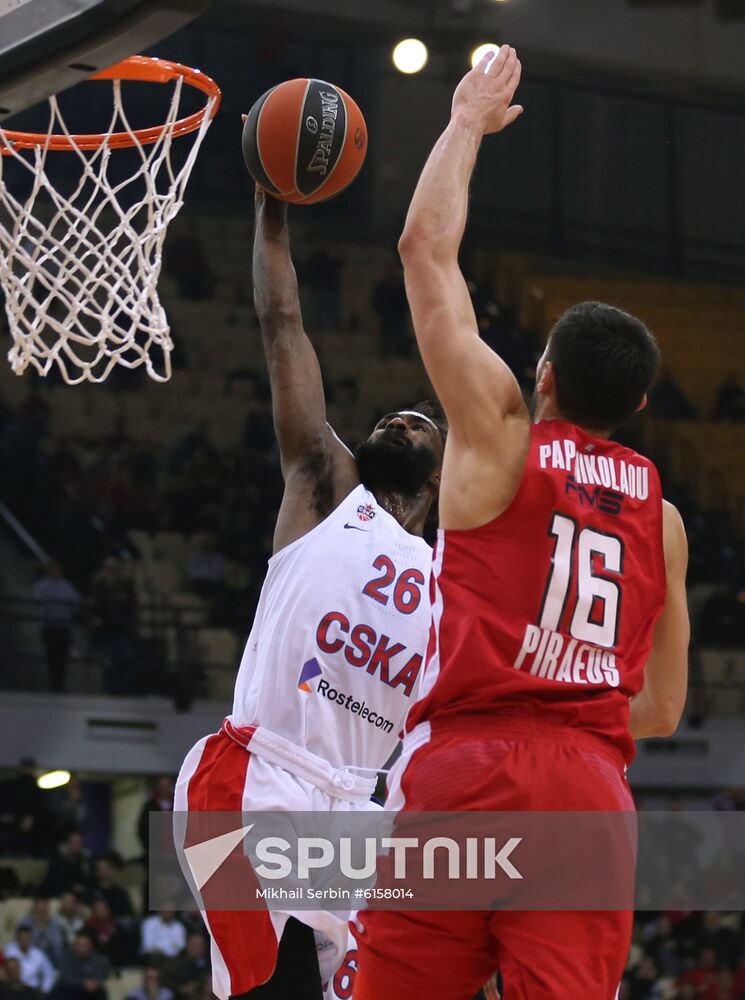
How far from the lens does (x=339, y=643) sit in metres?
3.74

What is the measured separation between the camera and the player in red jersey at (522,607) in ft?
8.55

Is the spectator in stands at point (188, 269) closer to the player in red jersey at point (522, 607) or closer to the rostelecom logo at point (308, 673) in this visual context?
the rostelecom logo at point (308, 673)

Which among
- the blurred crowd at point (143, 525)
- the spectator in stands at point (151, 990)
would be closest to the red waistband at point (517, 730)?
the spectator in stands at point (151, 990)

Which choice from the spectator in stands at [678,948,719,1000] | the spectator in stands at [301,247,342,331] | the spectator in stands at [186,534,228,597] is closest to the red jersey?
the spectator in stands at [678,948,719,1000]

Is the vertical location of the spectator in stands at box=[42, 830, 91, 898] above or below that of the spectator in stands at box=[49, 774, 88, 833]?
below

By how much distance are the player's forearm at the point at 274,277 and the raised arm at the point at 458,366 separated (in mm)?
1141

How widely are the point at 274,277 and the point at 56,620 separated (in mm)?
8517

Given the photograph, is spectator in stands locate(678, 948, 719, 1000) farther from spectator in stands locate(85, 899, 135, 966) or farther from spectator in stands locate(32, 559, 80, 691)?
spectator in stands locate(32, 559, 80, 691)

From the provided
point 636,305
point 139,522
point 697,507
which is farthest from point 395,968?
point 636,305

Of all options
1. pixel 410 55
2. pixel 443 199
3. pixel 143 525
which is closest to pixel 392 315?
pixel 410 55

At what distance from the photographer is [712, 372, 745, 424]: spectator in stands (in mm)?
15828

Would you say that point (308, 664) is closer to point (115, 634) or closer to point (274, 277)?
point (274, 277)

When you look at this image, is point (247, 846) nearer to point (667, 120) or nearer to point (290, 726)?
point (290, 726)

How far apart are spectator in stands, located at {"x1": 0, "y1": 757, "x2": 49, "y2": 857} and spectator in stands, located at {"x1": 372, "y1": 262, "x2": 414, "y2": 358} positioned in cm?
608
